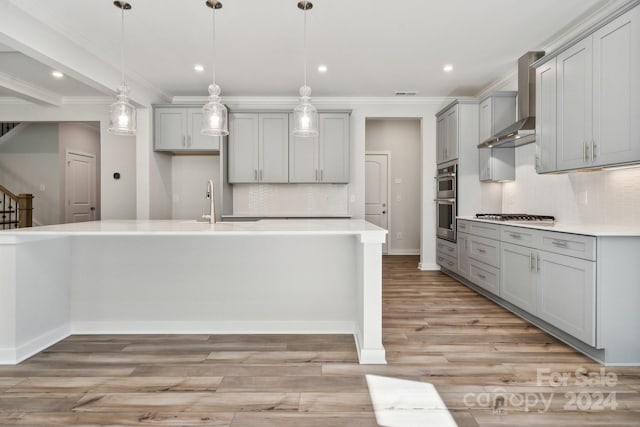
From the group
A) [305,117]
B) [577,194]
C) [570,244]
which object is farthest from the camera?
[577,194]

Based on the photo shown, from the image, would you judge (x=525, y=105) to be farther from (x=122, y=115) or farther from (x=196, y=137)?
(x=196, y=137)

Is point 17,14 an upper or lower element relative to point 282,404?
upper

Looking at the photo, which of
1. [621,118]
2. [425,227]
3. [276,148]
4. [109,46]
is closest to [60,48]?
[109,46]

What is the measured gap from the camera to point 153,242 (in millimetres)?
2904

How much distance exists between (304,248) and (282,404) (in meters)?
1.23

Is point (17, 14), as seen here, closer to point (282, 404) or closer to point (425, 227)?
point (282, 404)

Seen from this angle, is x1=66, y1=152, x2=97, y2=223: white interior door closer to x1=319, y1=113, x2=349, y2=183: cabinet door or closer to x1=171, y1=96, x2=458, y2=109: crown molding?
x1=171, y1=96, x2=458, y2=109: crown molding

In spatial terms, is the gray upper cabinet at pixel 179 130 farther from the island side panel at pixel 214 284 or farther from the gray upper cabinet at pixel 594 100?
the gray upper cabinet at pixel 594 100

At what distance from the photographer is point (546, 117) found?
133 inches

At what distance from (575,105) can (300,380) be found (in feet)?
9.53

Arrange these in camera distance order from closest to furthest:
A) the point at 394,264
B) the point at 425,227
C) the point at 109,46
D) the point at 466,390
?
the point at 466,390
the point at 109,46
the point at 425,227
the point at 394,264

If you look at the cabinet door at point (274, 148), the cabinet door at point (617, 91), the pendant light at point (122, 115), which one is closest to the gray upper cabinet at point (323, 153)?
the cabinet door at point (274, 148)

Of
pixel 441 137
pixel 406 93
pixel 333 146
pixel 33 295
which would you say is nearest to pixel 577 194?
pixel 441 137

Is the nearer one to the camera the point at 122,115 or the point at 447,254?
the point at 122,115
